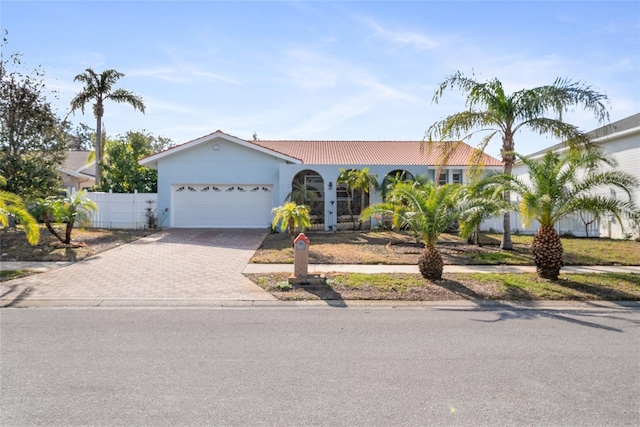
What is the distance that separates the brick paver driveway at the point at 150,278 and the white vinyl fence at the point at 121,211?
5890 mm

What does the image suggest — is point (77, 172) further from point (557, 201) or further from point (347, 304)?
point (557, 201)

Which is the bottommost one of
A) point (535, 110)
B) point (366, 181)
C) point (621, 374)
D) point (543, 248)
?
point (621, 374)

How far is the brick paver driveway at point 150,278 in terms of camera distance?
820cm

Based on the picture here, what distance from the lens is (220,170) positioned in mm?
20312

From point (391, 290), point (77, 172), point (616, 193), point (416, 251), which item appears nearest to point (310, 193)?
point (416, 251)

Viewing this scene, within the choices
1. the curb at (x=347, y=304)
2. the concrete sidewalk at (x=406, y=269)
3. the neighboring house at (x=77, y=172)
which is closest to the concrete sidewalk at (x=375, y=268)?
the concrete sidewalk at (x=406, y=269)

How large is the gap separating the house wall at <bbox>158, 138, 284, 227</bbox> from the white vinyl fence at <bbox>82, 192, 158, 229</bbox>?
3.13 ft

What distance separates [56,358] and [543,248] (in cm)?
924

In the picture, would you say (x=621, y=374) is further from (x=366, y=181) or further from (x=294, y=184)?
(x=294, y=184)

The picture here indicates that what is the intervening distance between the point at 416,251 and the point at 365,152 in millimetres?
13101

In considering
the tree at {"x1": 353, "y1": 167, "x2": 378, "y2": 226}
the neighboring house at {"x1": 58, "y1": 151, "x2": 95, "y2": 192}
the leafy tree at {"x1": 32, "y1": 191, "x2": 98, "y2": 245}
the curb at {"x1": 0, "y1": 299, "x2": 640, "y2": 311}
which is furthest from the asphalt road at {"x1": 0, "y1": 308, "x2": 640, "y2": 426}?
the neighboring house at {"x1": 58, "y1": 151, "x2": 95, "y2": 192}

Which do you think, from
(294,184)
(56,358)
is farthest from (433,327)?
(294,184)

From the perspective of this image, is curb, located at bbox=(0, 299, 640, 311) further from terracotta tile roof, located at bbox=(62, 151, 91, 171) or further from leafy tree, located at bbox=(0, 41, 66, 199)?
terracotta tile roof, located at bbox=(62, 151, 91, 171)

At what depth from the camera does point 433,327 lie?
6.34 metres
